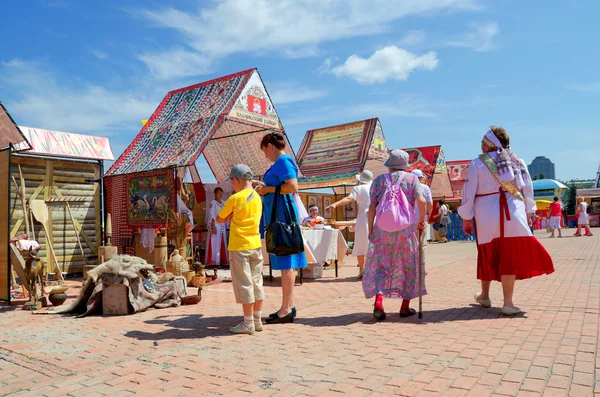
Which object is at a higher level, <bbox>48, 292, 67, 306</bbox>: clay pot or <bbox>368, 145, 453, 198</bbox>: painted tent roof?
<bbox>368, 145, 453, 198</bbox>: painted tent roof

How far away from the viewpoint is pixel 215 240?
12.0 metres

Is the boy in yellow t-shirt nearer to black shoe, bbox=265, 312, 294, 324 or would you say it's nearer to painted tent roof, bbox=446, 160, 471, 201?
black shoe, bbox=265, 312, 294, 324

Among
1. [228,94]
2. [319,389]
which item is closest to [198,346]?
[319,389]

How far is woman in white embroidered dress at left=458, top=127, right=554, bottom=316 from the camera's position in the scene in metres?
4.82

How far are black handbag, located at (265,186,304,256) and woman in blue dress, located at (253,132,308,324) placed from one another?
0.04 metres

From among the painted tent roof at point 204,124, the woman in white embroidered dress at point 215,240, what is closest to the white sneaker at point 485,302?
the painted tent roof at point 204,124

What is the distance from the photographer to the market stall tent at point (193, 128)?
32.9 ft

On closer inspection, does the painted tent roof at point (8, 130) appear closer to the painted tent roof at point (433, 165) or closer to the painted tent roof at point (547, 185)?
the painted tent roof at point (433, 165)

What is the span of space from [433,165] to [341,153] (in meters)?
7.23

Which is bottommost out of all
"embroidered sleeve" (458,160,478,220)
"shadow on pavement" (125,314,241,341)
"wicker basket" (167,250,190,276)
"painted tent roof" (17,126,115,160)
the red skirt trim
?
"shadow on pavement" (125,314,241,341)

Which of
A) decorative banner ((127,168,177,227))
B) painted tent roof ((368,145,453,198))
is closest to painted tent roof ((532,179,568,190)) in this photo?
painted tent roof ((368,145,453,198))

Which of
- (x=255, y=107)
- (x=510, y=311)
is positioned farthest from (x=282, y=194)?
(x=255, y=107)

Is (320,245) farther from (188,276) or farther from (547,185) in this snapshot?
(547,185)

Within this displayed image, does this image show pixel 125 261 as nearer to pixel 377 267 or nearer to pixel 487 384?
pixel 377 267
